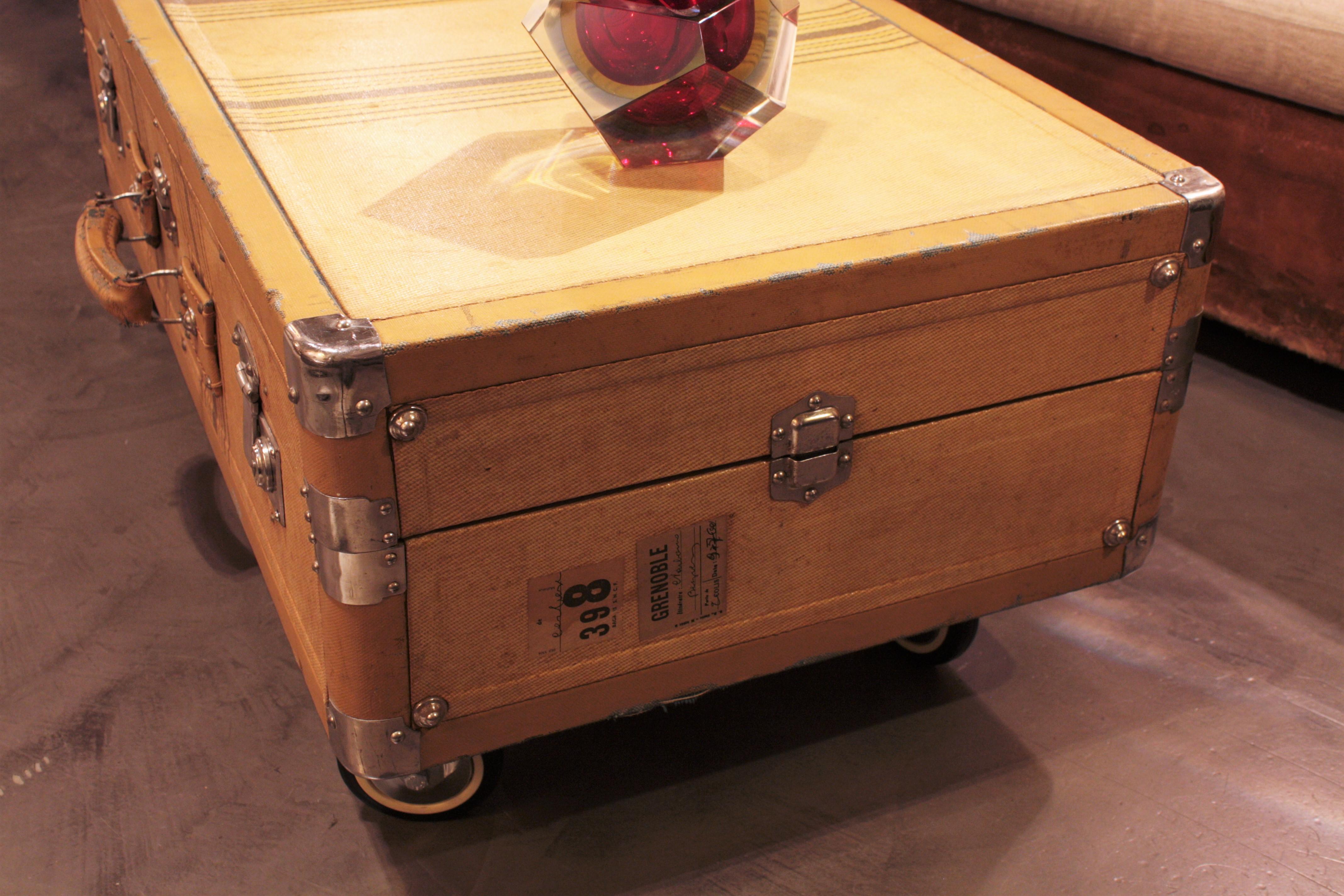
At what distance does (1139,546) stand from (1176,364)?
0.60ft

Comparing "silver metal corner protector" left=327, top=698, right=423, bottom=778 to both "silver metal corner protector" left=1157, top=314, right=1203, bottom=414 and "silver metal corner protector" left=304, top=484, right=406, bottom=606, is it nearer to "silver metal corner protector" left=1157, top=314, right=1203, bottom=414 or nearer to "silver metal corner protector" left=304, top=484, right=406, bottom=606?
"silver metal corner protector" left=304, top=484, right=406, bottom=606

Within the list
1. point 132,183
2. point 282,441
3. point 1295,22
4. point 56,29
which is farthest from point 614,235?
point 56,29

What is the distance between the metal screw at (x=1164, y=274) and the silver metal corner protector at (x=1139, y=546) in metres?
0.24

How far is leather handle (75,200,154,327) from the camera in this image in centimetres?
132

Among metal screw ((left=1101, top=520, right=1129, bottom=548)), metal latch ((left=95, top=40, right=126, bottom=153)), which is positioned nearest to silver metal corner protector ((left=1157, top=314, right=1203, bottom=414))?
metal screw ((left=1101, top=520, right=1129, bottom=548))

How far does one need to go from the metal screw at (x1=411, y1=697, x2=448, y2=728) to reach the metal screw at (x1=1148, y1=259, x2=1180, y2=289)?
649mm

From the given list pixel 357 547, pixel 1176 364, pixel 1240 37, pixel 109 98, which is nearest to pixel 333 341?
pixel 357 547

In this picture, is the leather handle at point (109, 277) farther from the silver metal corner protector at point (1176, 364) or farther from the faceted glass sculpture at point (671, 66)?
the silver metal corner protector at point (1176, 364)

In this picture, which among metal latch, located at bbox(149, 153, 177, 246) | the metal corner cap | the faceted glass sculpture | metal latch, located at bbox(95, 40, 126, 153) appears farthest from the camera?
metal latch, located at bbox(95, 40, 126, 153)

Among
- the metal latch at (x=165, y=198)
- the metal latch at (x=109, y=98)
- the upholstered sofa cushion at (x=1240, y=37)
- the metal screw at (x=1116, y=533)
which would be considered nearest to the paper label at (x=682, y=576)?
the metal screw at (x=1116, y=533)

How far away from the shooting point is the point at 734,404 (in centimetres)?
Answer: 98

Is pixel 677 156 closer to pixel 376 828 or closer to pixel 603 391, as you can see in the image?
pixel 603 391

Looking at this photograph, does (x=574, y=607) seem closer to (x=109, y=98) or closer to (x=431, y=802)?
(x=431, y=802)

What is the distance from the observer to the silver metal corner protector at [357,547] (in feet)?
2.93
